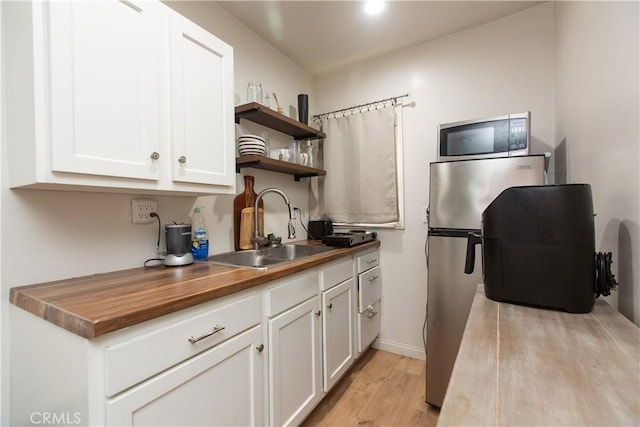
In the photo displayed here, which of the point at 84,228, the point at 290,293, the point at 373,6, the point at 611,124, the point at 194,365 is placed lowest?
the point at 194,365

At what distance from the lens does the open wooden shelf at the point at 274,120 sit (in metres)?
1.78

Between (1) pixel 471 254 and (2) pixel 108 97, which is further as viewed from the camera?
(1) pixel 471 254

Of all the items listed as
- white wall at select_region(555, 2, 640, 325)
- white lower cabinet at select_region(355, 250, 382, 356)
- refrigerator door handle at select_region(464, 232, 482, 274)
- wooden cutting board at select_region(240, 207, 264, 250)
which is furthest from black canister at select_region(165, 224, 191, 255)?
white wall at select_region(555, 2, 640, 325)

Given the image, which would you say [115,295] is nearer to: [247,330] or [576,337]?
[247,330]

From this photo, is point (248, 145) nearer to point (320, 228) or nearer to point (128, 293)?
point (320, 228)

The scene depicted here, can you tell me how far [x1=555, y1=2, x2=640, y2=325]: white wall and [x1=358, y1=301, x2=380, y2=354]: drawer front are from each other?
55.7 inches

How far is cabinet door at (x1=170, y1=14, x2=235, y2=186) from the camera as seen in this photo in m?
1.23

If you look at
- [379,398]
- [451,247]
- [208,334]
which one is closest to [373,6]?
[451,247]

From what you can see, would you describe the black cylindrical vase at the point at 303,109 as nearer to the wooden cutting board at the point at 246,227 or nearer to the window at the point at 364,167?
the window at the point at 364,167

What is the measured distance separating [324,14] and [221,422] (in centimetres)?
231

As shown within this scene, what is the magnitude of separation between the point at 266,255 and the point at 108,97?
1.24m

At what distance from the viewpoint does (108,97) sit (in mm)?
1010

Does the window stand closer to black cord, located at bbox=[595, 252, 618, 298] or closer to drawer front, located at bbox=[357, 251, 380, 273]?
drawer front, located at bbox=[357, 251, 380, 273]

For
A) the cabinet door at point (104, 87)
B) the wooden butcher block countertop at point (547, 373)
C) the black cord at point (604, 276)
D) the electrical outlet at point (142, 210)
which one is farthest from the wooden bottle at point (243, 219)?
the black cord at point (604, 276)
